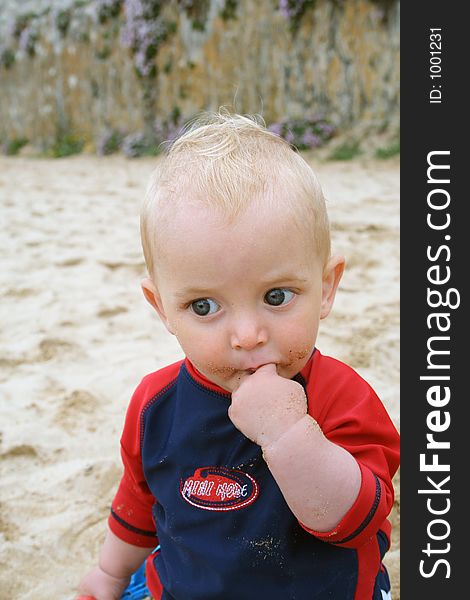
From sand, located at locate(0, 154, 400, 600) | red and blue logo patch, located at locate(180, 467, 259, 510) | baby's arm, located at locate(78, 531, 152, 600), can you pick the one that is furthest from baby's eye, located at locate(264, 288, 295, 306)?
sand, located at locate(0, 154, 400, 600)

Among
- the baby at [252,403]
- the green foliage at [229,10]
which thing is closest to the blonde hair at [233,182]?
the baby at [252,403]

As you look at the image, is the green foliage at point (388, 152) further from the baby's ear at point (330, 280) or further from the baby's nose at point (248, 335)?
the baby's nose at point (248, 335)

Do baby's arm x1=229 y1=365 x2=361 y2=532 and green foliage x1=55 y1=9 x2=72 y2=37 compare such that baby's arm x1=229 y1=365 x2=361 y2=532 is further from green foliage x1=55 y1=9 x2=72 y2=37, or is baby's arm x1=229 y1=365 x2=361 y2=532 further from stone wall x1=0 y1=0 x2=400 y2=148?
green foliage x1=55 y1=9 x2=72 y2=37

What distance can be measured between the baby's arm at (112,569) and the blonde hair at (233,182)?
779 millimetres

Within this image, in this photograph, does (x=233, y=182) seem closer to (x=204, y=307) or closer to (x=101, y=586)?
(x=204, y=307)

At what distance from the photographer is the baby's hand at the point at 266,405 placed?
1163 mm

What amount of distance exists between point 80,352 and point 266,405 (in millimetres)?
2059

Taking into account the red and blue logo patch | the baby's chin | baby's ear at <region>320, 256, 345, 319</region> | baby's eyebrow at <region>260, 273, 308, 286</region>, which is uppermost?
baby's eyebrow at <region>260, 273, 308, 286</region>

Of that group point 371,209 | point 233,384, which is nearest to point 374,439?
point 233,384

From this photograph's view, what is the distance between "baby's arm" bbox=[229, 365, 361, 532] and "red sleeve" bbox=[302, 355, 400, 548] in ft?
0.09

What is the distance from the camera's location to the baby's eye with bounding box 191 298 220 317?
1.24m

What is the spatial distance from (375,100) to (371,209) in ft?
13.4

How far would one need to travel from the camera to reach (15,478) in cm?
222

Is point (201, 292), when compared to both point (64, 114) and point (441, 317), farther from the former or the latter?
point (64, 114)
